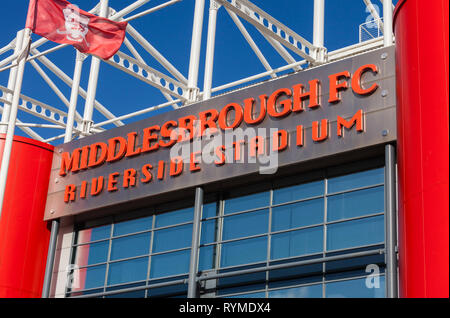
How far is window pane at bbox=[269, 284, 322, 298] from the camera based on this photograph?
2112cm

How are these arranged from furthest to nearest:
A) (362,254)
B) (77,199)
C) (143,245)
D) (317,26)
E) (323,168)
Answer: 1. (317,26)
2. (77,199)
3. (143,245)
4. (323,168)
5. (362,254)

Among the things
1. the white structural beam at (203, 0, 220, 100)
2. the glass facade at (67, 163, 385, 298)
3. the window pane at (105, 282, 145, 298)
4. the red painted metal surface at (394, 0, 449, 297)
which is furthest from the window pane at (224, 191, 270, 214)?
the white structural beam at (203, 0, 220, 100)

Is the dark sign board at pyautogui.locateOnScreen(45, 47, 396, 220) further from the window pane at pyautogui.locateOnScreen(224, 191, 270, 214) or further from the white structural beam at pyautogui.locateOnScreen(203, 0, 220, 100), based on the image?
the white structural beam at pyautogui.locateOnScreen(203, 0, 220, 100)

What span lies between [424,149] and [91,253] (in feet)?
39.5

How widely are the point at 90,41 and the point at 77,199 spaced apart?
5.01 m

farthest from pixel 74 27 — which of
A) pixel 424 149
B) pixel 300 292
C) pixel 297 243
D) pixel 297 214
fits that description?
pixel 424 149

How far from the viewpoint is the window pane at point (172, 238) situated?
24.2 m

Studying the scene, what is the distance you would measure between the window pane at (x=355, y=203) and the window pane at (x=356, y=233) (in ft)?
0.72

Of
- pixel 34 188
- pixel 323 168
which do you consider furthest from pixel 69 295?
pixel 323 168

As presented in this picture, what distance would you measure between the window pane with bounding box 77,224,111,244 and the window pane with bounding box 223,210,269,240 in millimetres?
4533

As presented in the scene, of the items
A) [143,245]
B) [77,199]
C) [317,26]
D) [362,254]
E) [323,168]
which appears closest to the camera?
[362,254]

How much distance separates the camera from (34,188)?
2767 cm

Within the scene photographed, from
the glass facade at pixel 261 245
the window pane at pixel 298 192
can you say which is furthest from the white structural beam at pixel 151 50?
the window pane at pixel 298 192

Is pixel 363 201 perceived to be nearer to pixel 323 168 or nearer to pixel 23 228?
pixel 323 168
